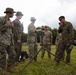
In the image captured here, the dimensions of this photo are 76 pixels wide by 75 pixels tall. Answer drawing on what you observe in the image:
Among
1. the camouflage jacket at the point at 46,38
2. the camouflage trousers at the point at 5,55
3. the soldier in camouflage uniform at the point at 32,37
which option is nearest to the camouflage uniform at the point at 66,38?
the soldier in camouflage uniform at the point at 32,37

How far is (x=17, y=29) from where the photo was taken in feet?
36.1

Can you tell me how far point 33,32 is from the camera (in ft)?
41.3

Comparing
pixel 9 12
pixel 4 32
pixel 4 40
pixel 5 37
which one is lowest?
pixel 4 40

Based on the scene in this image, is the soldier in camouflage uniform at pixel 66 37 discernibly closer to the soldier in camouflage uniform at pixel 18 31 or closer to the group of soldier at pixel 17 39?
the group of soldier at pixel 17 39

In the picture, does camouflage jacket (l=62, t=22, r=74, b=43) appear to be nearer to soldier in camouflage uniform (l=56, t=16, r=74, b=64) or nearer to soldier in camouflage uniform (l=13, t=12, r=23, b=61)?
soldier in camouflage uniform (l=56, t=16, r=74, b=64)

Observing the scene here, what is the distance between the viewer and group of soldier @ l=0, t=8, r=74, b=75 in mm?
9078

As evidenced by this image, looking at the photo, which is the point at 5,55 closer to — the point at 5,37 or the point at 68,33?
the point at 5,37

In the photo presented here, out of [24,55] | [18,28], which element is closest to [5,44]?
[18,28]

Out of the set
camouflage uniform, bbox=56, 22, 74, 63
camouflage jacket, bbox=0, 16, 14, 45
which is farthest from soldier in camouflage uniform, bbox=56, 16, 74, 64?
camouflage jacket, bbox=0, 16, 14, 45

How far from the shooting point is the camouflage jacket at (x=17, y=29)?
10.9 metres

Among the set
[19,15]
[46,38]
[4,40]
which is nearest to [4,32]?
[4,40]

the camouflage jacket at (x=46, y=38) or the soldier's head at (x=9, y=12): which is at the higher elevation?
the soldier's head at (x=9, y=12)

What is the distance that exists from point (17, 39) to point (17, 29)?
422 mm

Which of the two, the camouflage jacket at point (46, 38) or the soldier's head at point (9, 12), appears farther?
the camouflage jacket at point (46, 38)
